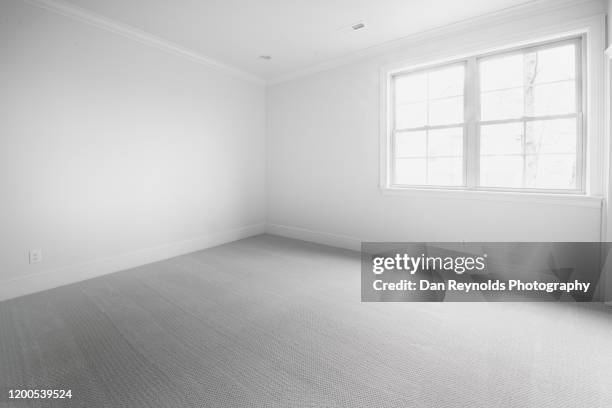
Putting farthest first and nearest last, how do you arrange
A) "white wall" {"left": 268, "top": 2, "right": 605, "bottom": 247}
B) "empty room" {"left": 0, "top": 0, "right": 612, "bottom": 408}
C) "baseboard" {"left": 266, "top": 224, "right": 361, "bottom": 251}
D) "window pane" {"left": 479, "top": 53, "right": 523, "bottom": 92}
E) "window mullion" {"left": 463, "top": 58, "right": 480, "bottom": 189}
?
"baseboard" {"left": 266, "top": 224, "right": 361, "bottom": 251}
"window mullion" {"left": 463, "top": 58, "right": 480, "bottom": 189}
"window pane" {"left": 479, "top": 53, "right": 523, "bottom": 92}
"white wall" {"left": 268, "top": 2, "right": 605, "bottom": 247}
"empty room" {"left": 0, "top": 0, "right": 612, "bottom": 408}

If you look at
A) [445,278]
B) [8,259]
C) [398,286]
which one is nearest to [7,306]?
[8,259]

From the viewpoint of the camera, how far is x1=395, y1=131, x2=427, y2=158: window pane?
3.87 meters

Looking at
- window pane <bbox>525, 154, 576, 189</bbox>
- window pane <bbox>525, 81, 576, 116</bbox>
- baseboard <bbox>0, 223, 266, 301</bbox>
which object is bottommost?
baseboard <bbox>0, 223, 266, 301</bbox>

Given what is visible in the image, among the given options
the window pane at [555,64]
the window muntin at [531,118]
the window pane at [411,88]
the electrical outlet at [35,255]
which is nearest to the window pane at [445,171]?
the window muntin at [531,118]

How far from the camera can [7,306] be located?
2574 millimetres

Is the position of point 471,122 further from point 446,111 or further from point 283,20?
point 283,20

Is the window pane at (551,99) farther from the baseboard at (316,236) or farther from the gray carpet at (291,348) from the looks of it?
the baseboard at (316,236)

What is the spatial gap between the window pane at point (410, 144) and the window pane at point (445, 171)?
8.0 inches

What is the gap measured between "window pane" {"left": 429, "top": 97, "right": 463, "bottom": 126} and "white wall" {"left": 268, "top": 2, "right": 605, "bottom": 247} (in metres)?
0.53

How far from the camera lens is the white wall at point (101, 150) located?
9.05ft

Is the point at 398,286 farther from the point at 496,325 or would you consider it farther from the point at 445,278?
the point at 496,325

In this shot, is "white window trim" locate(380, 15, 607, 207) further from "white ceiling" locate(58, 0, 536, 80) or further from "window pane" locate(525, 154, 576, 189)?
"white ceiling" locate(58, 0, 536, 80)

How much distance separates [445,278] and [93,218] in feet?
12.8

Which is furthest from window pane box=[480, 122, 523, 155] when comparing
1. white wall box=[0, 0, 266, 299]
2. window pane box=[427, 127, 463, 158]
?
white wall box=[0, 0, 266, 299]
